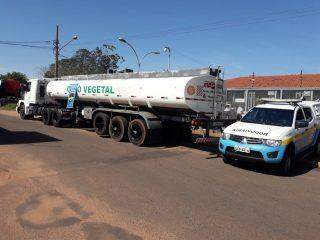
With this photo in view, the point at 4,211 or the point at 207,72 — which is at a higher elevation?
the point at 207,72

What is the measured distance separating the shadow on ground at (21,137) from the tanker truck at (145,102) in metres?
2.43

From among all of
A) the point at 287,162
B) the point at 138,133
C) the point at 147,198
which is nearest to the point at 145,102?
the point at 138,133

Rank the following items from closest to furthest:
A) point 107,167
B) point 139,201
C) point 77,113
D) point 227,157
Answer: point 139,201
point 107,167
point 227,157
point 77,113

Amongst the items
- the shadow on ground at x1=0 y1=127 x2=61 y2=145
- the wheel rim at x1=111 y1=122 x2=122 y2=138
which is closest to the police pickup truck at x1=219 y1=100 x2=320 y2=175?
the wheel rim at x1=111 y1=122 x2=122 y2=138

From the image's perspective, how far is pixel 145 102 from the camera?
1398cm

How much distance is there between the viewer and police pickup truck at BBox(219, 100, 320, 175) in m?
9.44

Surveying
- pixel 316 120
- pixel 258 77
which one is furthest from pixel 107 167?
pixel 258 77

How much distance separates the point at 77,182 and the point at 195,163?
3.93 meters

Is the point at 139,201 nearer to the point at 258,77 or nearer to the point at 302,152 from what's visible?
the point at 302,152

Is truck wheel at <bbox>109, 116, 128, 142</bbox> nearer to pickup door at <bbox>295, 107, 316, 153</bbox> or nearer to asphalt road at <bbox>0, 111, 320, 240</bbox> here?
asphalt road at <bbox>0, 111, 320, 240</bbox>

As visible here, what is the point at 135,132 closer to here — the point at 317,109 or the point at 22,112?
the point at 317,109

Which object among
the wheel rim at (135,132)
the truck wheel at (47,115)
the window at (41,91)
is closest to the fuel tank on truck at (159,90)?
the wheel rim at (135,132)

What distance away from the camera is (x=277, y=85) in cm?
3875

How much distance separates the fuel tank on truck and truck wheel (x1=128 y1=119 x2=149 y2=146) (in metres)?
0.74
